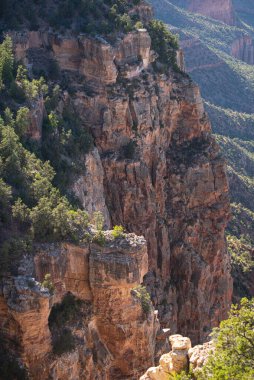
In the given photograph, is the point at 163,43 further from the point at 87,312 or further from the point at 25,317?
the point at 25,317

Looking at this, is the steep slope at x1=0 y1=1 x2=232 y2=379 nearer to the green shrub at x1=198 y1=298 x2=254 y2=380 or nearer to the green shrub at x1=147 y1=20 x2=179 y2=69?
the green shrub at x1=147 y1=20 x2=179 y2=69

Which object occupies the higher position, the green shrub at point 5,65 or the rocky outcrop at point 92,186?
the green shrub at point 5,65

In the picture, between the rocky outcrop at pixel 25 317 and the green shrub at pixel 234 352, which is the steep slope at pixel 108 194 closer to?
the rocky outcrop at pixel 25 317

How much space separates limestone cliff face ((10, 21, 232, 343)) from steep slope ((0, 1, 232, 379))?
0.40 feet

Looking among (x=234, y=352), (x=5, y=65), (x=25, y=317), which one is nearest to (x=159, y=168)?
(x=5, y=65)

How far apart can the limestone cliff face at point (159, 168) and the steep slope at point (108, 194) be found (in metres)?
0.12

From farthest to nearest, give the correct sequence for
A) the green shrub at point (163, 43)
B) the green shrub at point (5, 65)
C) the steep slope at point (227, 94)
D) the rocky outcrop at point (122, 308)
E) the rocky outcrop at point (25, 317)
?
1. the steep slope at point (227, 94)
2. the green shrub at point (163, 43)
3. the green shrub at point (5, 65)
4. the rocky outcrop at point (122, 308)
5. the rocky outcrop at point (25, 317)

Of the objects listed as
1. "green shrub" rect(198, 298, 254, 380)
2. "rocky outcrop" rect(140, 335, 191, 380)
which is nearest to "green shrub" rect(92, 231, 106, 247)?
"rocky outcrop" rect(140, 335, 191, 380)

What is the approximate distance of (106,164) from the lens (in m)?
54.9

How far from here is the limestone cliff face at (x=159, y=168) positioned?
5556 cm

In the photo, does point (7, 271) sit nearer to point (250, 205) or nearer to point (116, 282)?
point (116, 282)

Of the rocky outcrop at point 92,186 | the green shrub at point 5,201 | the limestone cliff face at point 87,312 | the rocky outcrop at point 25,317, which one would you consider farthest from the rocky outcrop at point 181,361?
the rocky outcrop at point 92,186

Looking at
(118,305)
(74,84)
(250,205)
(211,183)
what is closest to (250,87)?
(250,205)

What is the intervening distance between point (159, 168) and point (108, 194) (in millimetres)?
7468
